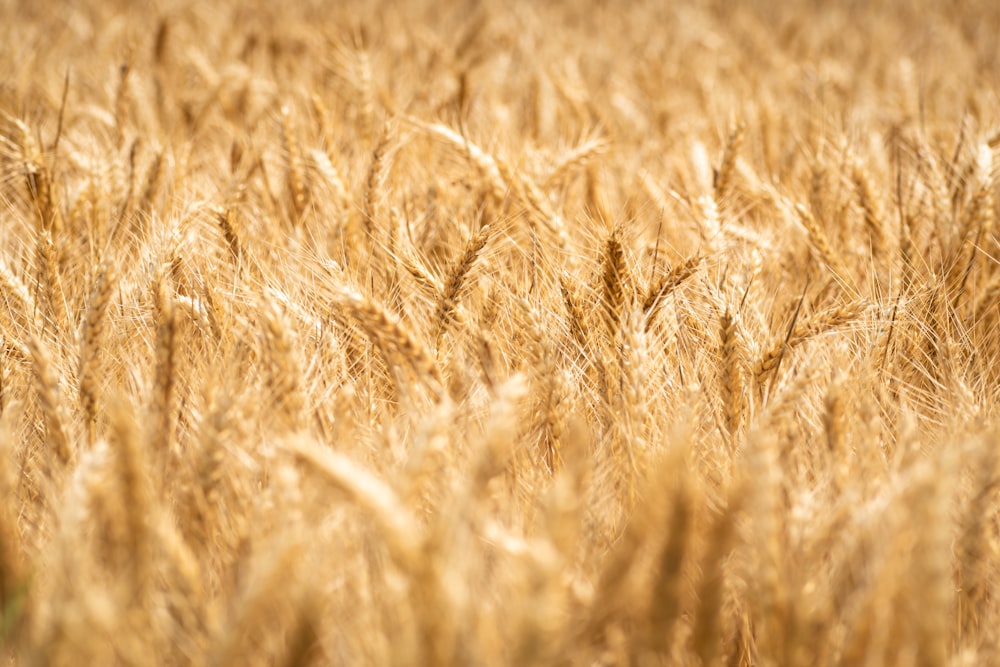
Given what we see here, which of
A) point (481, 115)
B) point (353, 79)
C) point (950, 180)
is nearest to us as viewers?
point (950, 180)

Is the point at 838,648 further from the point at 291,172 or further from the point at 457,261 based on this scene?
the point at 291,172

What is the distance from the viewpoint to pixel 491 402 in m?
1.08

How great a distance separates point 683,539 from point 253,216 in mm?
1454

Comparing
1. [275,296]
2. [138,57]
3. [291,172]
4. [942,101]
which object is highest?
[138,57]

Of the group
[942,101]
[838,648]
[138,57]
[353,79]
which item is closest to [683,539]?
[838,648]

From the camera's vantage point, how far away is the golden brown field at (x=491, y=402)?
2.27 feet

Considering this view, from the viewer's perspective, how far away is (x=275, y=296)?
48.5 inches

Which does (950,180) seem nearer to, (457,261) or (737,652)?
(457,261)

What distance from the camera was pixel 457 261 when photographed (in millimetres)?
1240

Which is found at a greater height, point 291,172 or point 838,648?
point 291,172

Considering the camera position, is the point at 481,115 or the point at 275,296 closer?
the point at 275,296

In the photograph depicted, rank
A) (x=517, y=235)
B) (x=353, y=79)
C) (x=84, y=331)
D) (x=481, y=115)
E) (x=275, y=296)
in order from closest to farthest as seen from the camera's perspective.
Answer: (x=84, y=331)
(x=275, y=296)
(x=517, y=235)
(x=353, y=79)
(x=481, y=115)

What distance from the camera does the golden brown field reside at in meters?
0.69

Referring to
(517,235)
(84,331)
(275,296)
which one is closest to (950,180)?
(517,235)
